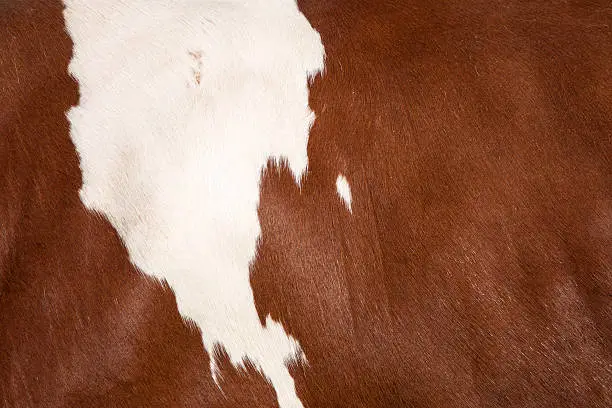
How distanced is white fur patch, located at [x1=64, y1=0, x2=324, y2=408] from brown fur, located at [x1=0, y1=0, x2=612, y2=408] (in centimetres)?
3

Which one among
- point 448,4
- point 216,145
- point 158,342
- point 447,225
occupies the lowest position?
point 158,342

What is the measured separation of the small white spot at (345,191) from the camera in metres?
1.04

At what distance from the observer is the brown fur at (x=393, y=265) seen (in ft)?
3.34

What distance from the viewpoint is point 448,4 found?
1110 millimetres

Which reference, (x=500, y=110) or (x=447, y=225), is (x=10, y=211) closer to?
(x=447, y=225)

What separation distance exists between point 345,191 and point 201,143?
0.24 m

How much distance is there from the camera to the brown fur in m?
1.02

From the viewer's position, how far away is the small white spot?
1.04 m

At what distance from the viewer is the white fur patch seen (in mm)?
1025

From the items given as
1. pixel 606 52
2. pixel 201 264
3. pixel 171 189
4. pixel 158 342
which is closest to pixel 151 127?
pixel 171 189

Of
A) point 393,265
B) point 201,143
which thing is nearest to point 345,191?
point 393,265

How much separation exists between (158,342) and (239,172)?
298mm

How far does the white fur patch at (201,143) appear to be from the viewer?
1.03 metres

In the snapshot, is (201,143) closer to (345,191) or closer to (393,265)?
(345,191)
